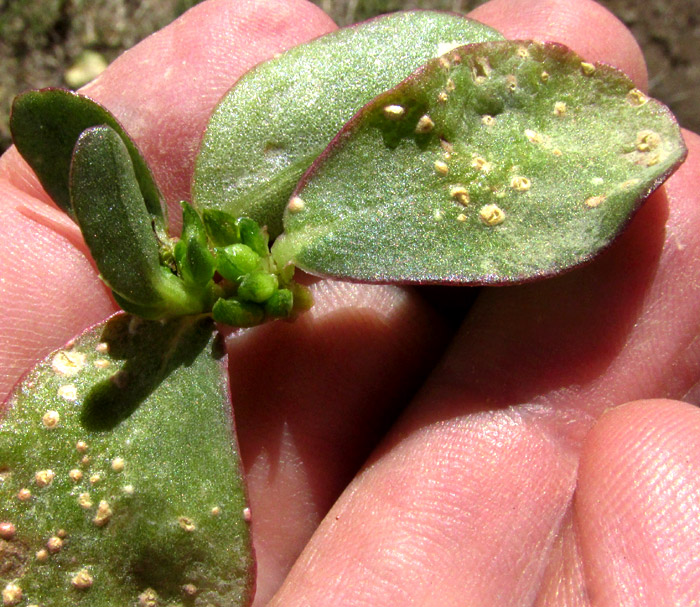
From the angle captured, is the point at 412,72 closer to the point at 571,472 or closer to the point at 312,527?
the point at 571,472

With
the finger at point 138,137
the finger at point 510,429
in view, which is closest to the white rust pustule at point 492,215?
the finger at point 510,429

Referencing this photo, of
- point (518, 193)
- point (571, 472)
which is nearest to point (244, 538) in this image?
point (571, 472)

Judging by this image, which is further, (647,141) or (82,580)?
(647,141)

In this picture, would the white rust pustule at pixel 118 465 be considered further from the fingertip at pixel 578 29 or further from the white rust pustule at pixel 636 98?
the fingertip at pixel 578 29

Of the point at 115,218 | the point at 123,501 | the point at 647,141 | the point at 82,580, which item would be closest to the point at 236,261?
the point at 115,218

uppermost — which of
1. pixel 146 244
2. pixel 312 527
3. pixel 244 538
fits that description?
pixel 146 244

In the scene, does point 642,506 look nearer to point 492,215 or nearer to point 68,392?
point 492,215

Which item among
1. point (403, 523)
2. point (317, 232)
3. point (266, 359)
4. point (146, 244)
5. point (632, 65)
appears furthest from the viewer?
point (632, 65)
